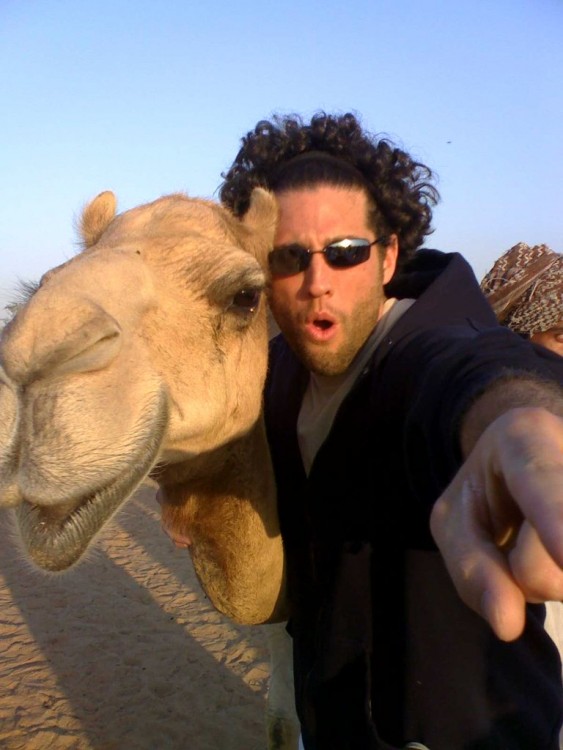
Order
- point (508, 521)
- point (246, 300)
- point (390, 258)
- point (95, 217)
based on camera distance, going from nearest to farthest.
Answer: point (508, 521) → point (246, 300) → point (95, 217) → point (390, 258)

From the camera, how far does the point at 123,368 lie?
1.62 meters

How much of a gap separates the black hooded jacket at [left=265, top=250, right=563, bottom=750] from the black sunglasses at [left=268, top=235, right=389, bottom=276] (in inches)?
16.6

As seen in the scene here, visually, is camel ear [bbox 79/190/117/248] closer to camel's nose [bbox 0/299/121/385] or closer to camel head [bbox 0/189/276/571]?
camel head [bbox 0/189/276/571]

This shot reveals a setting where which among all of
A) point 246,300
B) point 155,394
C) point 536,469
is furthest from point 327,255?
point 536,469

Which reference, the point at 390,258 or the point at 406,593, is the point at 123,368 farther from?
the point at 390,258

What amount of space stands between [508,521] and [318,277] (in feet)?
5.76

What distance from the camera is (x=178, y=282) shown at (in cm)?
201

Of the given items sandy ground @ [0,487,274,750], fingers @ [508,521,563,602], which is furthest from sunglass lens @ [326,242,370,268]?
sandy ground @ [0,487,274,750]

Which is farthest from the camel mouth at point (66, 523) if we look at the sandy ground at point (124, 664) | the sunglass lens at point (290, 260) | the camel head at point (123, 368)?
the sandy ground at point (124, 664)

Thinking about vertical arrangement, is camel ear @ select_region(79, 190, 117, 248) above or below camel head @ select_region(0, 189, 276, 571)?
above

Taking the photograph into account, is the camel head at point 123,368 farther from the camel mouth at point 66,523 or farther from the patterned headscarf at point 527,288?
the patterned headscarf at point 527,288

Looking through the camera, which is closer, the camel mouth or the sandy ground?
the camel mouth

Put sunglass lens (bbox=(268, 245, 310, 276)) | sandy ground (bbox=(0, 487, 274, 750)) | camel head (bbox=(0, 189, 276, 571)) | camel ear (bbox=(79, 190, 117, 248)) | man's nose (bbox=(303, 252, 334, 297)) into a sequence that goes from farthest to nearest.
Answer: sandy ground (bbox=(0, 487, 274, 750)), camel ear (bbox=(79, 190, 117, 248)), sunglass lens (bbox=(268, 245, 310, 276)), man's nose (bbox=(303, 252, 334, 297)), camel head (bbox=(0, 189, 276, 571))

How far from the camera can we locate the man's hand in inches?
26.6
